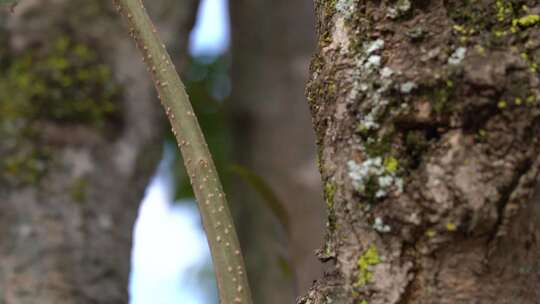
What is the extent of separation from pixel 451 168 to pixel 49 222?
1.10 metres

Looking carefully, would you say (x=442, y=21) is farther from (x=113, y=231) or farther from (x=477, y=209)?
(x=113, y=231)

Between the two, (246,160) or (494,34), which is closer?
(494,34)

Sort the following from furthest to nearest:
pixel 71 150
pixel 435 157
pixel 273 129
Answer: pixel 273 129 → pixel 71 150 → pixel 435 157

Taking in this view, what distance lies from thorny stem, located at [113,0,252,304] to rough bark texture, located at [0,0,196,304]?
2.81 feet

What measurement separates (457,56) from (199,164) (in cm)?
26

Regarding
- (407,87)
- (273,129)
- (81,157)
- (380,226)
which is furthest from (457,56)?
(273,129)

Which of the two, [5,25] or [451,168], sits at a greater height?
[5,25]

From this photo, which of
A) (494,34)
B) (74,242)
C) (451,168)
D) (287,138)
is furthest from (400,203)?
(287,138)

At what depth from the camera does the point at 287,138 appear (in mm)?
2615

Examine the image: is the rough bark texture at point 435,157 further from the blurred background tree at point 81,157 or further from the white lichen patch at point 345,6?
the blurred background tree at point 81,157

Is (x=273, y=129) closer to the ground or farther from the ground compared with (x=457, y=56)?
farther from the ground

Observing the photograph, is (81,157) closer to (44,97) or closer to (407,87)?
(44,97)

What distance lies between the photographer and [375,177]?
0.72m

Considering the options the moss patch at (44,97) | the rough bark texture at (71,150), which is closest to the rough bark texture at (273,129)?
the rough bark texture at (71,150)
